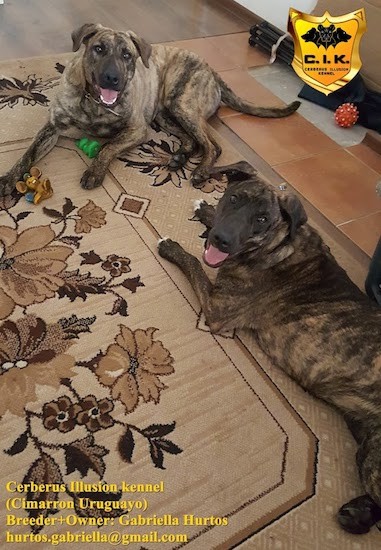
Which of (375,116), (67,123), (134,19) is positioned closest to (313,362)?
(67,123)

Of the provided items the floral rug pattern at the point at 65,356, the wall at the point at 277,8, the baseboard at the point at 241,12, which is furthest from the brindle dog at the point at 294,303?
the baseboard at the point at 241,12

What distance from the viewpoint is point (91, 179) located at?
249 cm

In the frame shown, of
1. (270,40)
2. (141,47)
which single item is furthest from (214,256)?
(270,40)

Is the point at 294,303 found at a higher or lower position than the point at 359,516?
higher

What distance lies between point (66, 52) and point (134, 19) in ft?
3.48

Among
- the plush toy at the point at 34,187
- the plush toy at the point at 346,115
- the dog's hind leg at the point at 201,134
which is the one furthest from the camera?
the plush toy at the point at 346,115

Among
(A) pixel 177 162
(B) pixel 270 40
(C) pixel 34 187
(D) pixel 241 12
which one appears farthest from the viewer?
(D) pixel 241 12

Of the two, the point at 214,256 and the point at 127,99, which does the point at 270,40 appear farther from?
the point at 214,256

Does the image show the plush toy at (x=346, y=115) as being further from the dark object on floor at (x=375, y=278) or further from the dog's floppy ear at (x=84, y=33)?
the dog's floppy ear at (x=84, y=33)

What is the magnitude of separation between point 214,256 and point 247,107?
1.87m

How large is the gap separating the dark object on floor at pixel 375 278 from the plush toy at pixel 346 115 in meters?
1.62

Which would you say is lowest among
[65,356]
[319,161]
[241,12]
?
[65,356]

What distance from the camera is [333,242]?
8.42ft

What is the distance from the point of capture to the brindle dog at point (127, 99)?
2408mm
